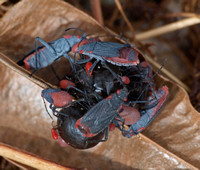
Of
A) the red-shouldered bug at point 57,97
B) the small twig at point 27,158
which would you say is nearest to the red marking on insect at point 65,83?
the red-shouldered bug at point 57,97

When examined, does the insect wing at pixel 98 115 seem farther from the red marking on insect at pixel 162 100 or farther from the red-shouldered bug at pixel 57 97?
the red marking on insect at pixel 162 100

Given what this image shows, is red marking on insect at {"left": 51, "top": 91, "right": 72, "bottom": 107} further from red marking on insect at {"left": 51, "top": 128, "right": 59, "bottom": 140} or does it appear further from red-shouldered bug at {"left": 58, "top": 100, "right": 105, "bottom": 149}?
red marking on insect at {"left": 51, "top": 128, "right": 59, "bottom": 140}

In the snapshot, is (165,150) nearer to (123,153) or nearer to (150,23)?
(123,153)

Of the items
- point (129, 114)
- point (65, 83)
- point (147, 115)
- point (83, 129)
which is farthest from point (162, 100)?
point (65, 83)

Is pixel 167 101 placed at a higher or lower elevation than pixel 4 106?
lower

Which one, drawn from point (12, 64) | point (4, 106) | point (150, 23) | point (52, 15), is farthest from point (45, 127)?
point (150, 23)

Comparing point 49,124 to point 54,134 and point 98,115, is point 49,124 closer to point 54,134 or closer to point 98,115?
point 54,134

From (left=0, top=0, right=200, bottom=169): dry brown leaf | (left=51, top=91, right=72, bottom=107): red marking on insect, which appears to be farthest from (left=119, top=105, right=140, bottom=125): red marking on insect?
(left=51, top=91, right=72, bottom=107): red marking on insect
